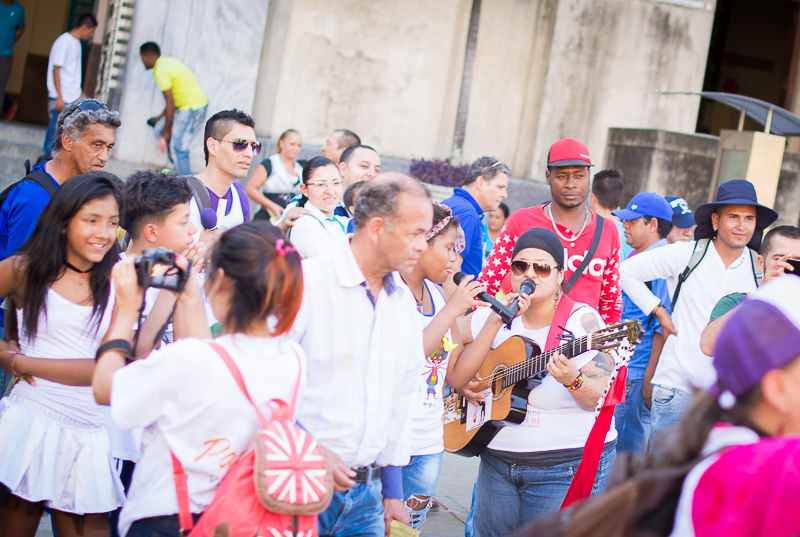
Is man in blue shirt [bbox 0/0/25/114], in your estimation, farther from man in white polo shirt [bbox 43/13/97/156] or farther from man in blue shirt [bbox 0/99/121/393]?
man in blue shirt [bbox 0/99/121/393]

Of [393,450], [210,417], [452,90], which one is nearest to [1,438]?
[210,417]

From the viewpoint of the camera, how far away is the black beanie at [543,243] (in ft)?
13.2

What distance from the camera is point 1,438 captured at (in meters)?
2.94

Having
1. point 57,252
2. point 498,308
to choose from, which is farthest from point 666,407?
point 57,252

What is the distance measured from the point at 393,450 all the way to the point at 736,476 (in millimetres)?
1432

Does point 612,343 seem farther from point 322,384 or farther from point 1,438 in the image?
point 1,438

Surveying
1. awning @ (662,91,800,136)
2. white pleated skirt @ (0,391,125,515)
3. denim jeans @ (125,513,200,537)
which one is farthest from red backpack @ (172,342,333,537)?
awning @ (662,91,800,136)

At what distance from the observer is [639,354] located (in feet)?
18.5

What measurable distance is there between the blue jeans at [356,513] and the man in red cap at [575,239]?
6.68 feet

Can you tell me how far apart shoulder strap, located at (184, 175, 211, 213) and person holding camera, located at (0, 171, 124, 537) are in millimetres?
1205

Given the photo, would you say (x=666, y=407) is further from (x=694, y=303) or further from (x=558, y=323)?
(x=558, y=323)

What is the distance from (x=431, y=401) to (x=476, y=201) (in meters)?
2.72

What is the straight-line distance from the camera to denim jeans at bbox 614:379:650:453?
5.55 m

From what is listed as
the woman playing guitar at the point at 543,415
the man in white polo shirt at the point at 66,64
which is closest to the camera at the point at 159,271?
the woman playing guitar at the point at 543,415
